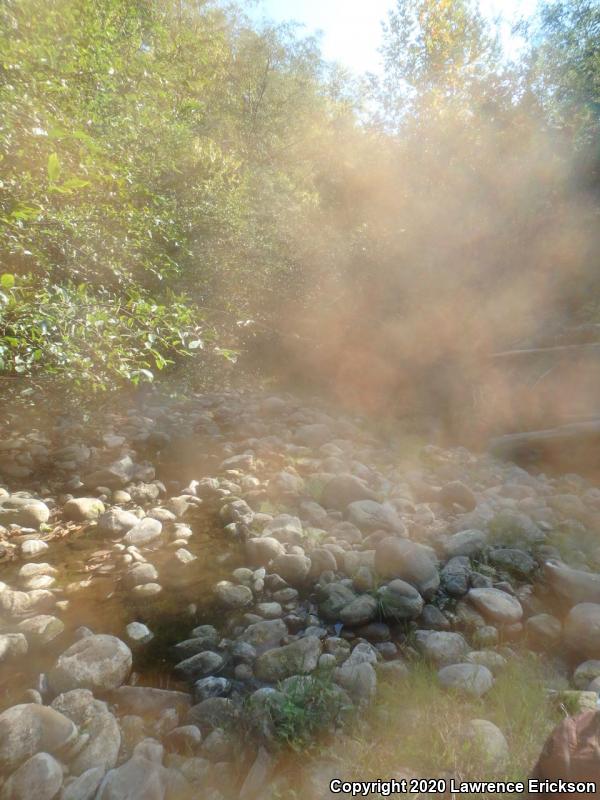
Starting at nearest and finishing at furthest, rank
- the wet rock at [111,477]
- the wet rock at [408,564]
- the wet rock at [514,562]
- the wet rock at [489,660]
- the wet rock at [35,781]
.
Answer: the wet rock at [35,781], the wet rock at [489,660], the wet rock at [408,564], the wet rock at [514,562], the wet rock at [111,477]

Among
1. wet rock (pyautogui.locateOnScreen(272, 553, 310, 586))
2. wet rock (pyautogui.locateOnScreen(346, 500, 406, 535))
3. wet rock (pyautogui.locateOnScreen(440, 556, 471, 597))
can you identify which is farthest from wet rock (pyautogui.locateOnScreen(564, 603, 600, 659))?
wet rock (pyautogui.locateOnScreen(272, 553, 310, 586))

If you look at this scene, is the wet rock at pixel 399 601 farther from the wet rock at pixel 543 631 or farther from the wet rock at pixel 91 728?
the wet rock at pixel 91 728

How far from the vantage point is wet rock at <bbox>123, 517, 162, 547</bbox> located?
13.3 ft

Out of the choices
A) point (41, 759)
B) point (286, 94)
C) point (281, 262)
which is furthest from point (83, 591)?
point (286, 94)

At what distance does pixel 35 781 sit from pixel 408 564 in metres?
2.80

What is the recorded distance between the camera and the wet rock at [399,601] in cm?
331

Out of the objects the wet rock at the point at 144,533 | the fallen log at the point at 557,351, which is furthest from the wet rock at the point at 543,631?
the fallen log at the point at 557,351

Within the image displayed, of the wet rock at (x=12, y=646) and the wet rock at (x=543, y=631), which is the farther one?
the wet rock at (x=543, y=631)

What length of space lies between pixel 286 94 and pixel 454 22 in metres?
6.87

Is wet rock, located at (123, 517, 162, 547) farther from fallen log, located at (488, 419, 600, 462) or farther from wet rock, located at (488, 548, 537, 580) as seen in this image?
fallen log, located at (488, 419, 600, 462)

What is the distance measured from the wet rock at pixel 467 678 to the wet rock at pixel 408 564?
3.05ft

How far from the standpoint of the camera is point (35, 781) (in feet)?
6.22

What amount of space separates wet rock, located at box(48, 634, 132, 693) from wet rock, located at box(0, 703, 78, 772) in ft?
0.89

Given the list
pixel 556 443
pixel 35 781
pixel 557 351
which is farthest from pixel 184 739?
pixel 557 351
